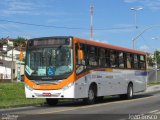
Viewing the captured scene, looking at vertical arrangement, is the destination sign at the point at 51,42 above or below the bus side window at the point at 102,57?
above

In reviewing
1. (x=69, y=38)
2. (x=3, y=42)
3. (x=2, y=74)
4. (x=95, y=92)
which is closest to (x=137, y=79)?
(x=95, y=92)

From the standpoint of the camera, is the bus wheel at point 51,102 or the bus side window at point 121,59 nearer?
the bus wheel at point 51,102

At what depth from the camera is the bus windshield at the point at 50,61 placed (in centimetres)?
2130

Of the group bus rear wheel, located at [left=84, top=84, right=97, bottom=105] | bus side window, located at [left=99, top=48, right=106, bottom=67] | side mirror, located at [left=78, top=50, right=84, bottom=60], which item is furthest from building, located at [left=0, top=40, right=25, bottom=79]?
side mirror, located at [left=78, top=50, right=84, bottom=60]

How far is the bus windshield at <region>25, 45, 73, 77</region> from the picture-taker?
21.3 meters

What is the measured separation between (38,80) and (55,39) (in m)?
2.14

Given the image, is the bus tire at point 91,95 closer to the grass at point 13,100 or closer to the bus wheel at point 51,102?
the bus wheel at point 51,102

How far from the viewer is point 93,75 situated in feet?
76.6

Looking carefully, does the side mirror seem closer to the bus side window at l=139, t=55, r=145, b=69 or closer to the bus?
the bus

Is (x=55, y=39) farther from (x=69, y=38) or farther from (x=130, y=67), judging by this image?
(x=130, y=67)

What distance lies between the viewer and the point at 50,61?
70.5ft

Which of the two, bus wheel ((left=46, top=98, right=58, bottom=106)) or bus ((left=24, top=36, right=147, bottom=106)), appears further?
bus wheel ((left=46, top=98, right=58, bottom=106))

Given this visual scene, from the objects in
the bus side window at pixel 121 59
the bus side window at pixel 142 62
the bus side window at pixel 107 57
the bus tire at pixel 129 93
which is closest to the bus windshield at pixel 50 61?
the bus side window at pixel 107 57

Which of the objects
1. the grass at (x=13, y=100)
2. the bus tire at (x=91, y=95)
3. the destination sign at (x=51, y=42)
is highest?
the destination sign at (x=51, y=42)
